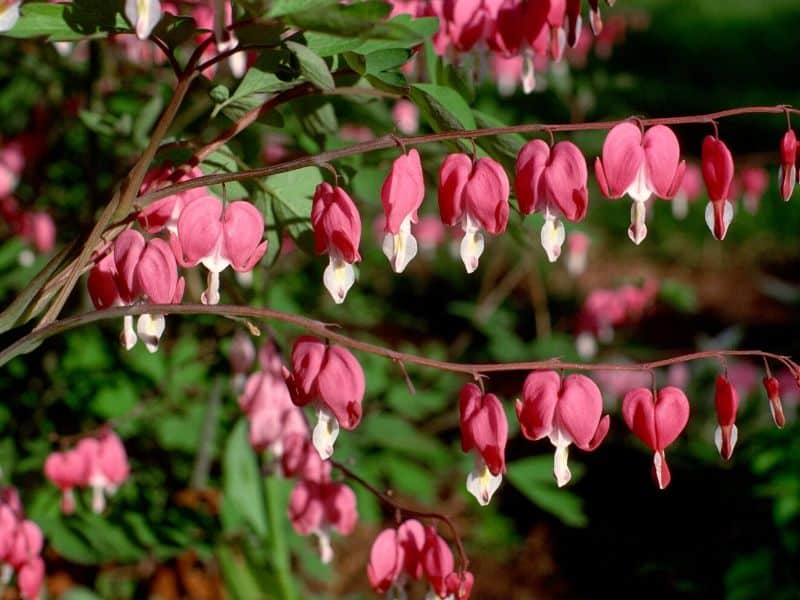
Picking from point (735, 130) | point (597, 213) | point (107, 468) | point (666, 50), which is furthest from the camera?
point (666, 50)

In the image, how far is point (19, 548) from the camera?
1.47 m

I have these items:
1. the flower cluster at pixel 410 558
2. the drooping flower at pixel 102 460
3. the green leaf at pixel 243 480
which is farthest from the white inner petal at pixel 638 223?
the green leaf at pixel 243 480

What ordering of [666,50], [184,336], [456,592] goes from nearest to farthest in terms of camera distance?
[456,592], [184,336], [666,50]

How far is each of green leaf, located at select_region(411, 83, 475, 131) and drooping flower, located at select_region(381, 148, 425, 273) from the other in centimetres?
5

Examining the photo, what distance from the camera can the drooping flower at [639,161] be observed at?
117 cm

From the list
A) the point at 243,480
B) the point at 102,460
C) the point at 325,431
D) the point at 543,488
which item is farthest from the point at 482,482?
the point at 543,488

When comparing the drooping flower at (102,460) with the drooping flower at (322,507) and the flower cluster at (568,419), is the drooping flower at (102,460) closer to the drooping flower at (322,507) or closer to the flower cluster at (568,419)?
the drooping flower at (322,507)

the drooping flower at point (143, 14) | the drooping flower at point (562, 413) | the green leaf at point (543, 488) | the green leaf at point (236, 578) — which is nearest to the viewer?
the drooping flower at point (143, 14)

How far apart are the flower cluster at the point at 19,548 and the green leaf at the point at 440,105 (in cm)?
83

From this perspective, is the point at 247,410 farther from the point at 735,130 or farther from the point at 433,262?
the point at 735,130

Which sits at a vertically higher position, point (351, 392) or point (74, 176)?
point (351, 392)

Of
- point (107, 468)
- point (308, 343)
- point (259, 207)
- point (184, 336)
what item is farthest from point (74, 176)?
point (308, 343)

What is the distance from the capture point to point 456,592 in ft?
4.35

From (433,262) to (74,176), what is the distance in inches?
110
